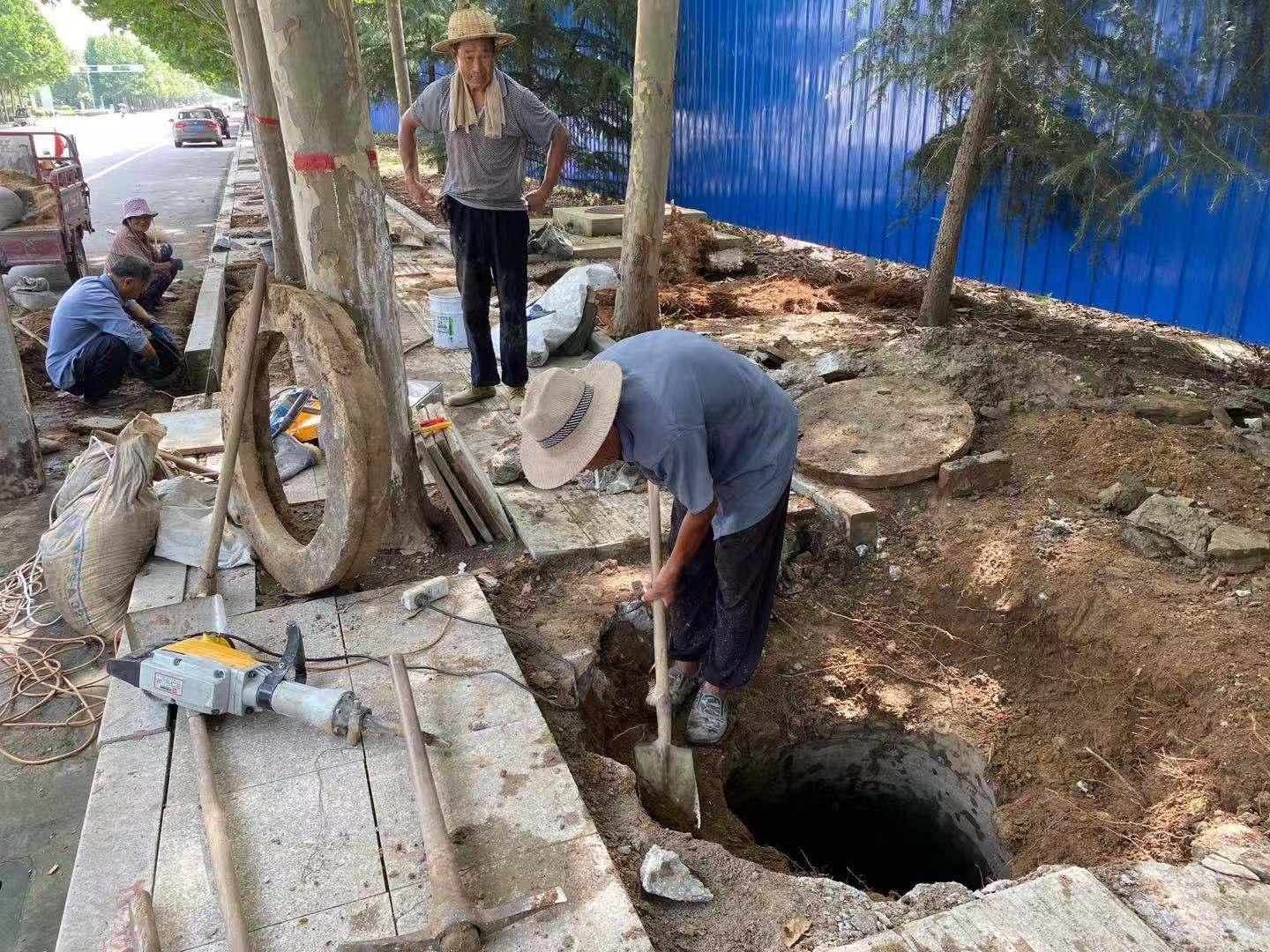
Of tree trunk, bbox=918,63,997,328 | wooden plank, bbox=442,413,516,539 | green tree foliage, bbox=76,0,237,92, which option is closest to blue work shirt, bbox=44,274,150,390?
wooden plank, bbox=442,413,516,539

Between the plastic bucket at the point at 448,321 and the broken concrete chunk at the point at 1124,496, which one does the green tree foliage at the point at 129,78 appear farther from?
the broken concrete chunk at the point at 1124,496

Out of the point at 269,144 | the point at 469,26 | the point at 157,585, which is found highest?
the point at 469,26

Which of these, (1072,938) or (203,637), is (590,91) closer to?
(203,637)

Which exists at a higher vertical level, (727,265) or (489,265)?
(489,265)

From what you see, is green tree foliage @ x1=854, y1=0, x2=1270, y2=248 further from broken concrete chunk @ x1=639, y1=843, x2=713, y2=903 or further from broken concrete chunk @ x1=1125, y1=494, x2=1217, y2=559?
broken concrete chunk @ x1=639, y1=843, x2=713, y2=903

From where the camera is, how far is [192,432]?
5.68 meters

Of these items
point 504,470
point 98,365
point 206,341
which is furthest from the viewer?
point 206,341

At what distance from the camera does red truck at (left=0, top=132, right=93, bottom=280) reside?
31.0 ft

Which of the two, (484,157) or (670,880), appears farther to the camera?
(484,157)

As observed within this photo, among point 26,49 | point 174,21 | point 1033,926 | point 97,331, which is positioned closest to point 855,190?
point 97,331

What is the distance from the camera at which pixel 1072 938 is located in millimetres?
2176

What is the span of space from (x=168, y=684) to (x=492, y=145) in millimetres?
3364

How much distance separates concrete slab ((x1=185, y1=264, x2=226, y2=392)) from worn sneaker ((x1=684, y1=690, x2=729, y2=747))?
5155 mm

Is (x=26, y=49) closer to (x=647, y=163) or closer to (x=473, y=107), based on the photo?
(x=647, y=163)
